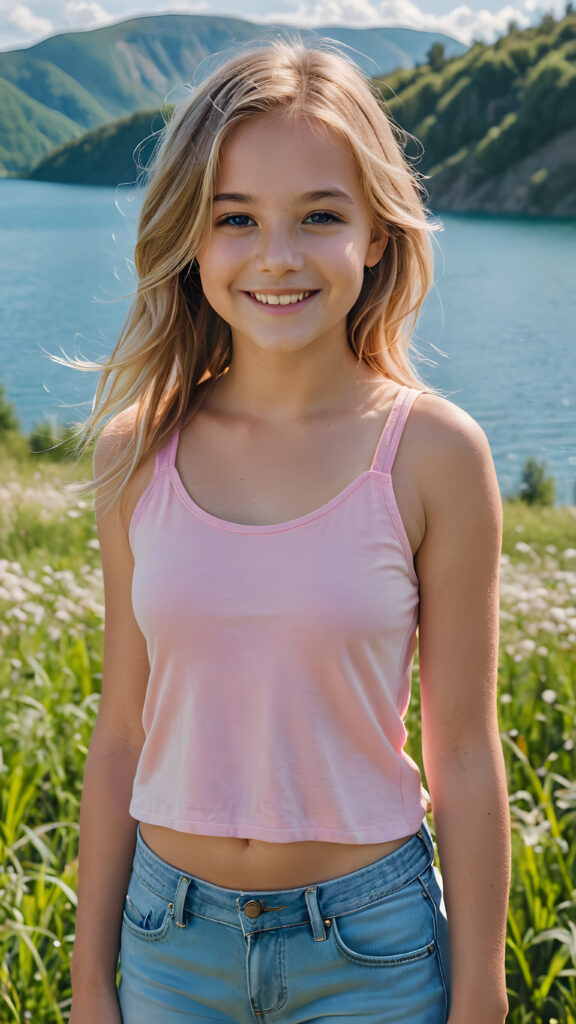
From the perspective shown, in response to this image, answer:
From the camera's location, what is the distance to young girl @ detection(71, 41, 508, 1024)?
126 centimetres

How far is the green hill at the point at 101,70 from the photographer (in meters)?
4.64

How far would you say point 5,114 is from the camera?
4.59m

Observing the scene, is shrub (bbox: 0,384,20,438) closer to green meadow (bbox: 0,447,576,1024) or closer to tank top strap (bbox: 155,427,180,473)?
green meadow (bbox: 0,447,576,1024)

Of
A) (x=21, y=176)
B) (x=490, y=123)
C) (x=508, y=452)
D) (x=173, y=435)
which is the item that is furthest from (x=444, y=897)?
(x=490, y=123)

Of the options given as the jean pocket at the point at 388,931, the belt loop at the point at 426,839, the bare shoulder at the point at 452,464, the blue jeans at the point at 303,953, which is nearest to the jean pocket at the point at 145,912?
the blue jeans at the point at 303,953

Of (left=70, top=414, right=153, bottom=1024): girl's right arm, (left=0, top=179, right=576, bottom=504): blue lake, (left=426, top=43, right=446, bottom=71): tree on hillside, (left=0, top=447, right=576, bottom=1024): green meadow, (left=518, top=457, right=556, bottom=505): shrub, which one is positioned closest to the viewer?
(left=70, top=414, right=153, bottom=1024): girl's right arm

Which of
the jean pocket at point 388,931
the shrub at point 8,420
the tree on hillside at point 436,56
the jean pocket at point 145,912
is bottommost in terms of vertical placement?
the shrub at point 8,420

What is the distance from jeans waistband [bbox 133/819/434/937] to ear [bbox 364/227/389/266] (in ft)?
2.66

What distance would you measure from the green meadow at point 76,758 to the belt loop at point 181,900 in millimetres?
653

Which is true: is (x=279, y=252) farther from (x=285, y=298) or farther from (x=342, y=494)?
(x=342, y=494)

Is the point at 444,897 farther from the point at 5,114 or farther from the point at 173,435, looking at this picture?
the point at 5,114

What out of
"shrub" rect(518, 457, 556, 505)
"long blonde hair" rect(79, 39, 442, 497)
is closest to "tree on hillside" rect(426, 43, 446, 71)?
"shrub" rect(518, 457, 556, 505)

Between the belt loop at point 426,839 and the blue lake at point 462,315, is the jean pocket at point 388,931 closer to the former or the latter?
the belt loop at point 426,839

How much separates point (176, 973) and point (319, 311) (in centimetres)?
86
